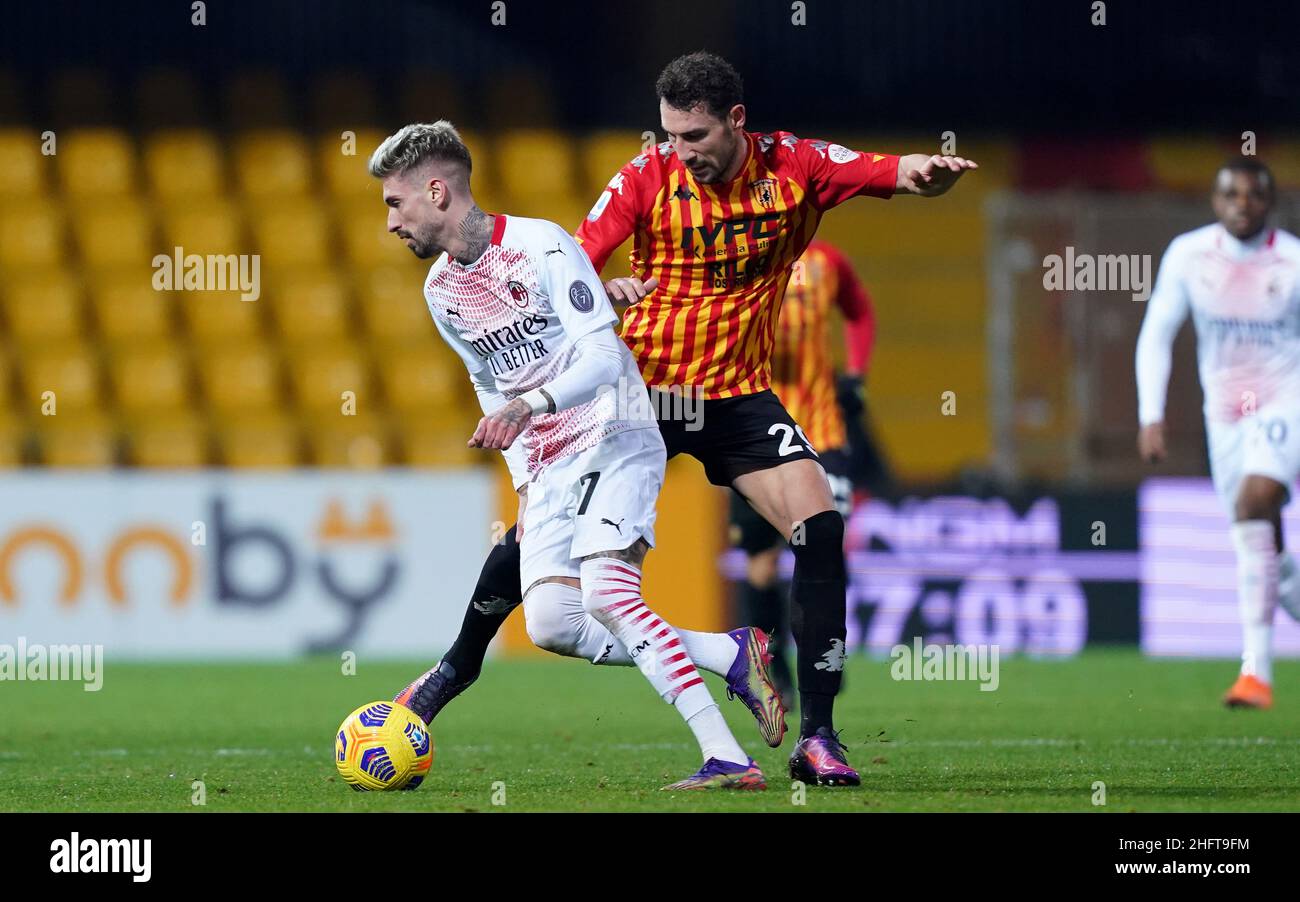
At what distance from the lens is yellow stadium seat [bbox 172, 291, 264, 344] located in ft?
49.5

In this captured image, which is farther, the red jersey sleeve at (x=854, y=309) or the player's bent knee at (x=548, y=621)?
the red jersey sleeve at (x=854, y=309)

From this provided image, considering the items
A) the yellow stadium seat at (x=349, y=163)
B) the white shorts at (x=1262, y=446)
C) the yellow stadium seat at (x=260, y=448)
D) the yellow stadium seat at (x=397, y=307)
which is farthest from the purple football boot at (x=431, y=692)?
the yellow stadium seat at (x=349, y=163)

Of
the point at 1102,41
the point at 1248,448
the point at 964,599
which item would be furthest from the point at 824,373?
the point at 1102,41

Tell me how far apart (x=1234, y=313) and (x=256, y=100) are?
30.4 feet

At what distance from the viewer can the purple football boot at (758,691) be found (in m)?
5.74

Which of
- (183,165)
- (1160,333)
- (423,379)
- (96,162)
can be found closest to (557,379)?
(1160,333)

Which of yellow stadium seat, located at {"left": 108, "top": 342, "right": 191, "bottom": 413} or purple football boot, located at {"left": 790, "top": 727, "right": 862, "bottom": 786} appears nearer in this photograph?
purple football boot, located at {"left": 790, "top": 727, "right": 862, "bottom": 786}

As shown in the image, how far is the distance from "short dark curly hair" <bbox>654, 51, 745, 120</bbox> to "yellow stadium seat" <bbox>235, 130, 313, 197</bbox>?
10.6m

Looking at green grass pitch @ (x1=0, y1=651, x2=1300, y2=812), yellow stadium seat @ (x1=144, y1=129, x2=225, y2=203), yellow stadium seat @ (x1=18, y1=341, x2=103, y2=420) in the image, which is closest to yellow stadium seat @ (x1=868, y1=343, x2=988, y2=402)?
green grass pitch @ (x1=0, y1=651, x2=1300, y2=812)

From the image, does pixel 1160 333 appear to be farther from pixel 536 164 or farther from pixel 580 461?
pixel 536 164

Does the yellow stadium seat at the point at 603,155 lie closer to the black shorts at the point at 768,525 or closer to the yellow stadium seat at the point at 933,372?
the yellow stadium seat at the point at 933,372

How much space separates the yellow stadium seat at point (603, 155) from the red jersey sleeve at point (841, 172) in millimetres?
9685

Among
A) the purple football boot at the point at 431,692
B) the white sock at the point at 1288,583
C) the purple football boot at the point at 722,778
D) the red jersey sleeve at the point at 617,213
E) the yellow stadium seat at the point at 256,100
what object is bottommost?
the purple football boot at the point at 722,778

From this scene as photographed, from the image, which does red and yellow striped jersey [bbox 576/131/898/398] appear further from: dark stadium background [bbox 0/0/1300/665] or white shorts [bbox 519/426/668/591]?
dark stadium background [bbox 0/0/1300/665]
